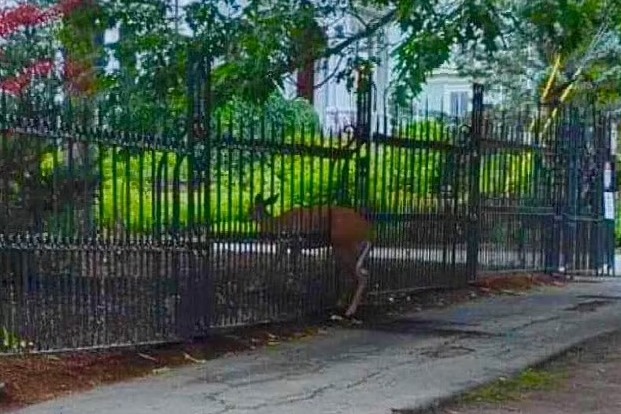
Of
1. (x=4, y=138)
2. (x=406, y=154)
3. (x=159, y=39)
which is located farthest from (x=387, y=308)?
(x=4, y=138)

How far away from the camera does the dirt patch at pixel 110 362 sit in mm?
8039

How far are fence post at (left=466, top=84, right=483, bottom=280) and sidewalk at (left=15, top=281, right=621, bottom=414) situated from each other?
1445mm

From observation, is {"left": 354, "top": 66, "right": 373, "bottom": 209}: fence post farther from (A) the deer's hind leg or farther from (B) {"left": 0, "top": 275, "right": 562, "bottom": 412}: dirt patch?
(B) {"left": 0, "top": 275, "right": 562, "bottom": 412}: dirt patch

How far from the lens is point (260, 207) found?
34.6 feet

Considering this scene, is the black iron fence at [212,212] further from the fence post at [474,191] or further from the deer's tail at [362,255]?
the deer's tail at [362,255]

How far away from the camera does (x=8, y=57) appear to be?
11.0m

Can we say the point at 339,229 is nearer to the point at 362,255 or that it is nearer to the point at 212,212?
the point at 362,255

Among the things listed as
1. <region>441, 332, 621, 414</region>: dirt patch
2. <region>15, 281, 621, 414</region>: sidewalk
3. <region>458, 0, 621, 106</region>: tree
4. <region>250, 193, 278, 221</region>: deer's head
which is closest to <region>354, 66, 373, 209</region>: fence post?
<region>15, 281, 621, 414</region>: sidewalk

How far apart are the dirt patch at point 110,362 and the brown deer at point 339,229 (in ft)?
1.39

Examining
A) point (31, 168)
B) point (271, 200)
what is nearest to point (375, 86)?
point (271, 200)

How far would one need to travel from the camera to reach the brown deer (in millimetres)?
10875

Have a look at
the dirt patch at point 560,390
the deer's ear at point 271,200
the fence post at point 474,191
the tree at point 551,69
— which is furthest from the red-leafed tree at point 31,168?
the tree at point 551,69

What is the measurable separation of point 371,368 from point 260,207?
78.0 inches

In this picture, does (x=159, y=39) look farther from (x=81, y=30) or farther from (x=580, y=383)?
(x=580, y=383)
